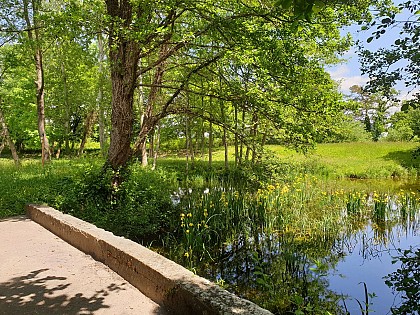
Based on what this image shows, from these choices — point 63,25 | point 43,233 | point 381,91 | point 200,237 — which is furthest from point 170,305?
point 63,25

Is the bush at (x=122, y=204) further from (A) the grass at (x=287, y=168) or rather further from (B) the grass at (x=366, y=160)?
(B) the grass at (x=366, y=160)

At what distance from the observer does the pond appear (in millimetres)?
4879

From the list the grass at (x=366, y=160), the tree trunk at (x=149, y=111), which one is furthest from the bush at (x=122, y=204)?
the grass at (x=366, y=160)

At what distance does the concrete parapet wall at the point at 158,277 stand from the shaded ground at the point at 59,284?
10 cm

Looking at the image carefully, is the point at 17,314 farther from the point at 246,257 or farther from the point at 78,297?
the point at 246,257

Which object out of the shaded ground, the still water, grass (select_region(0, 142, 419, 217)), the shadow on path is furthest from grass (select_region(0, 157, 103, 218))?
the still water

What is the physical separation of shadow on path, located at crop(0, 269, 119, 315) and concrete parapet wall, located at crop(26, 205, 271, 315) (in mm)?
336

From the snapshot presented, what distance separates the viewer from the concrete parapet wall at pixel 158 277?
2.73 m

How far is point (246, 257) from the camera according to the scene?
6.18 m

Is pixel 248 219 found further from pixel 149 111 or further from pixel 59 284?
pixel 149 111

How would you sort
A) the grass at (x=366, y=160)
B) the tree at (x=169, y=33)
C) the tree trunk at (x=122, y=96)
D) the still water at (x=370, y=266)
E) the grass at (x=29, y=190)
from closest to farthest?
the still water at (x=370, y=266) < the tree at (x=169, y=33) < the grass at (x=29, y=190) < the tree trunk at (x=122, y=96) < the grass at (x=366, y=160)

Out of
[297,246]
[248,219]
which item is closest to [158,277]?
[297,246]

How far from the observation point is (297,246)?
6.40m

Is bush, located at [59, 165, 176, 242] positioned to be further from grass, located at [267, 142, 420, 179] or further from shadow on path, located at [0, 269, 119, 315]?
grass, located at [267, 142, 420, 179]
